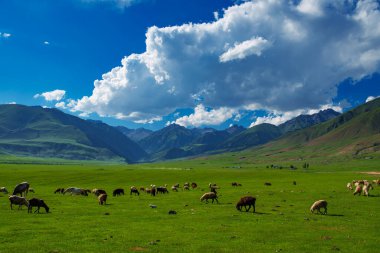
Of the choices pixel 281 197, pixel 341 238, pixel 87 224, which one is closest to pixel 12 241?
pixel 87 224

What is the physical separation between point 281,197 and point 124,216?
26.8 meters

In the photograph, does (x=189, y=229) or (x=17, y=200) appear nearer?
(x=189, y=229)

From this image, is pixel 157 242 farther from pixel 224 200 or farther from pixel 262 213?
pixel 224 200

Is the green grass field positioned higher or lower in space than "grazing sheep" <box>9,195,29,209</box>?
lower

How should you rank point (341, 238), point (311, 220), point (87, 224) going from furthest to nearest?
point (311, 220), point (87, 224), point (341, 238)

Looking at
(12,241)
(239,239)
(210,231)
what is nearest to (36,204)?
(12,241)

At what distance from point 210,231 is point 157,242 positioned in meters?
5.27

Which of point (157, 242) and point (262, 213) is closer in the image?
point (157, 242)

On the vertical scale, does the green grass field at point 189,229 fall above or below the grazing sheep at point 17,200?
below

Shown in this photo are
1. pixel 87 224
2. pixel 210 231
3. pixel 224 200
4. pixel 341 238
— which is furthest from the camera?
pixel 224 200

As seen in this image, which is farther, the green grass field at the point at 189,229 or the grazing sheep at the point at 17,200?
the grazing sheep at the point at 17,200

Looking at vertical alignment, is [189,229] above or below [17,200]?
below

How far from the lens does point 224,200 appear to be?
49.2m

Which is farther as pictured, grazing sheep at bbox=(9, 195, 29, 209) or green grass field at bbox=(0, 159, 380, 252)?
grazing sheep at bbox=(9, 195, 29, 209)
